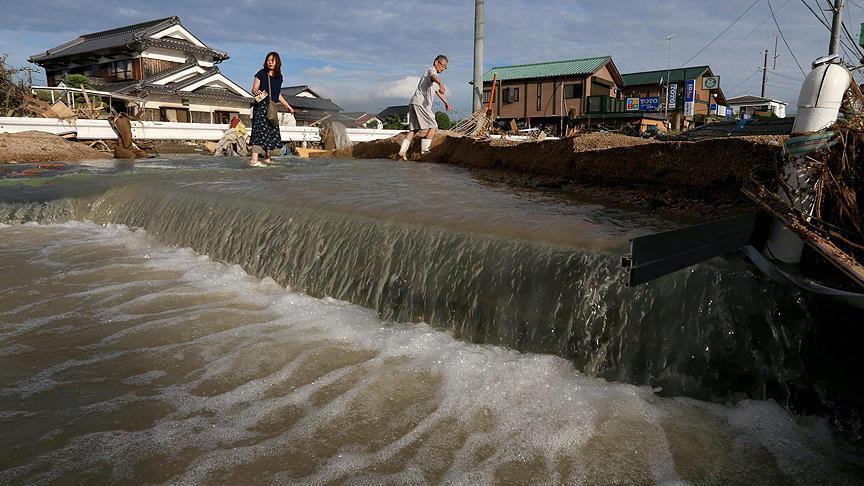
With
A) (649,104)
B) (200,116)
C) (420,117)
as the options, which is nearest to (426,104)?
(420,117)

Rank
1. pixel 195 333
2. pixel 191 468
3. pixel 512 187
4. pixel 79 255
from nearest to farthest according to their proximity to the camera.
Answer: pixel 191 468
pixel 195 333
pixel 79 255
pixel 512 187

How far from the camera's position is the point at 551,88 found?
3762 cm

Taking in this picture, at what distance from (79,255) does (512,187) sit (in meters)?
4.54

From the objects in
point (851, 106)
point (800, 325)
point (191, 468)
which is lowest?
point (191, 468)

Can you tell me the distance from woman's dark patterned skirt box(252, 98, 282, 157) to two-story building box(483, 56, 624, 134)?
98.0 ft

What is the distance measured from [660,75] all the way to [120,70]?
3721 centimetres

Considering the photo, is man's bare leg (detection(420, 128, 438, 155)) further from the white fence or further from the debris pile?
the debris pile

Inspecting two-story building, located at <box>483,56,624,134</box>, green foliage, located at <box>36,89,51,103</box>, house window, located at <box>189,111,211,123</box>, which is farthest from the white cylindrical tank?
two-story building, located at <box>483,56,624,134</box>

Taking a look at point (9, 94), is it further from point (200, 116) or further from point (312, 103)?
point (312, 103)

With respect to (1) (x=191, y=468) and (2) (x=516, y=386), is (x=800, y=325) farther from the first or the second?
(1) (x=191, y=468)

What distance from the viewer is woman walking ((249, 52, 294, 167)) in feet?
26.1

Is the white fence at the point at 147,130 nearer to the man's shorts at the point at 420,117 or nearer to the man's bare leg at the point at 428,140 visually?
the man's bare leg at the point at 428,140

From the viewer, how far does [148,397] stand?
271 cm

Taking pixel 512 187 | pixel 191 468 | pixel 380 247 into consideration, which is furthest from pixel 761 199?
pixel 512 187
